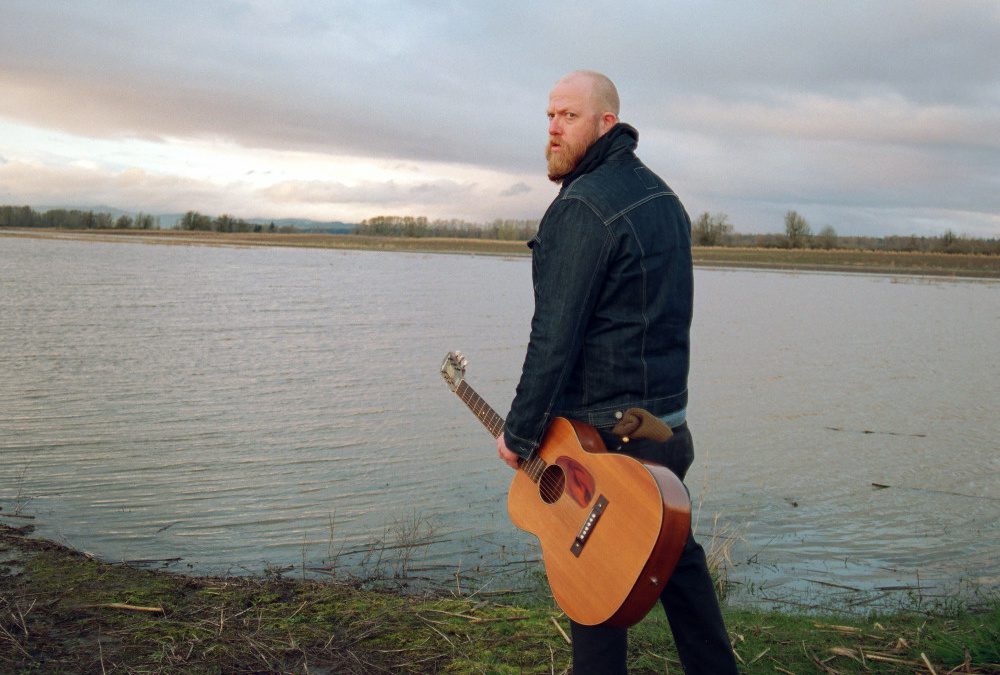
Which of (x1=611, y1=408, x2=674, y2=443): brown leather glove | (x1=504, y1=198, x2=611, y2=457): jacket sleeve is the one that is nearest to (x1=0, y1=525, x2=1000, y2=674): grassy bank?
(x1=611, y1=408, x2=674, y2=443): brown leather glove

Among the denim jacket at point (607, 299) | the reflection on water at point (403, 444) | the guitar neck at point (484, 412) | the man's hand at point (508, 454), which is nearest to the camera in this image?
the denim jacket at point (607, 299)

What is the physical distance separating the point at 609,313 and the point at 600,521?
69cm

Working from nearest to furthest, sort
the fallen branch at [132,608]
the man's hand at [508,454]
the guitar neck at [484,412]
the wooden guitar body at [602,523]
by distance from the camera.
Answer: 1. the wooden guitar body at [602,523]
2. the man's hand at [508,454]
3. the guitar neck at [484,412]
4. the fallen branch at [132,608]

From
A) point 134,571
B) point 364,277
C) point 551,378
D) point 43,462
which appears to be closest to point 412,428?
point 43,462

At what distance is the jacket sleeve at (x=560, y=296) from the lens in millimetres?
2836

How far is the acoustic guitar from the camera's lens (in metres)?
2.74

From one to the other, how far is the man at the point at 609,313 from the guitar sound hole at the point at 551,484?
126 millimetres

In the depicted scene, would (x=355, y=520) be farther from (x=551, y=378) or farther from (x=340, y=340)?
(x=340, y=340)

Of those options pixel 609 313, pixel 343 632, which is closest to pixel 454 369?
pixel 609 313

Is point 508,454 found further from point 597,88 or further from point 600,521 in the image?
point 597,88

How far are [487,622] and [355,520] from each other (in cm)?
225

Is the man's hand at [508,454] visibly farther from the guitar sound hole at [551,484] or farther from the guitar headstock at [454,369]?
the guitar headstock at [454,369]

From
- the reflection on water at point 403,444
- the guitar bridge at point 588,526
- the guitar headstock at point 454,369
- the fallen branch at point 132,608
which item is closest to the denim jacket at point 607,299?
the guitar bridge at point 588,526

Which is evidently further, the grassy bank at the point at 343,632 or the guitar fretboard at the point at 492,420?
the grassy bank at the point at 343,632
